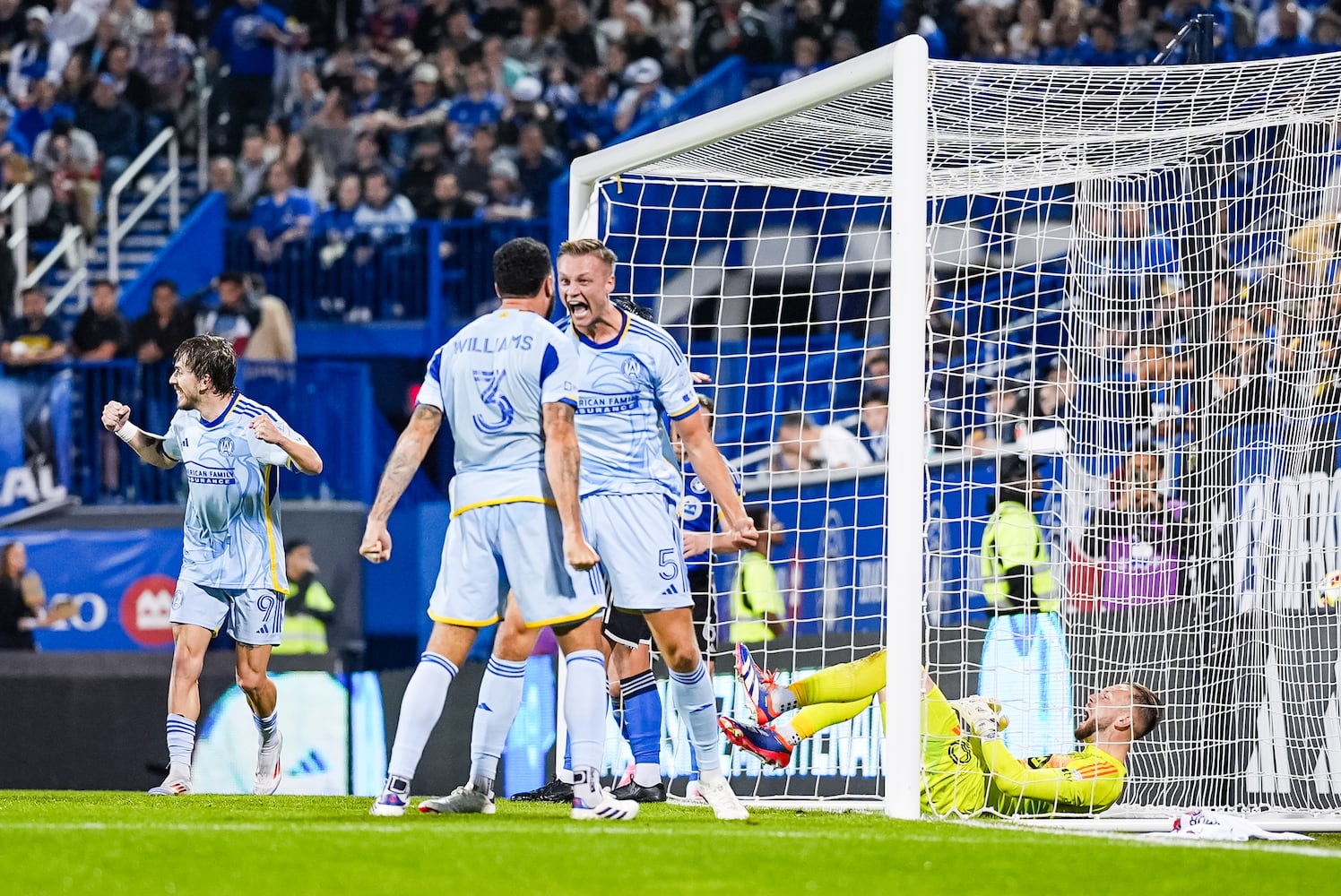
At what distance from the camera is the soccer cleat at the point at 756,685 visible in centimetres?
765

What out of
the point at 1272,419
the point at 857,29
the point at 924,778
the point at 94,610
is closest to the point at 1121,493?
the point at 1272,419

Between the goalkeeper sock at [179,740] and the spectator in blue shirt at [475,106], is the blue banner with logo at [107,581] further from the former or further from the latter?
the spectator in blue shirt at [475,106]

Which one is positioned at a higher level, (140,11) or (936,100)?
(140,11)

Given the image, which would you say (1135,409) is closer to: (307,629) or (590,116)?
(307,629)

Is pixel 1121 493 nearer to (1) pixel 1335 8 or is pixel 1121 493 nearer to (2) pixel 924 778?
(2) pixel 924 778

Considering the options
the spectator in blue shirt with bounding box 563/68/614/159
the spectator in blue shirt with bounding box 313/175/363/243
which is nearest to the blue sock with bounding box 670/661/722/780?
the spectator in blue shirt with bounding box 313/175/363/243

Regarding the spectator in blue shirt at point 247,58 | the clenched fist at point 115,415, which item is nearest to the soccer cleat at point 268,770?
the clenched fist at point 115,415

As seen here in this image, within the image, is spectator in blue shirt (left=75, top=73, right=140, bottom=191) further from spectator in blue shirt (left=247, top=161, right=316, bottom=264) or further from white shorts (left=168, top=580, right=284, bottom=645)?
white shorts (left=168, top=580, right=284, bottom=645)

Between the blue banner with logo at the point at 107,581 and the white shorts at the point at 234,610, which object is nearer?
the white shorts at the point at 234,610

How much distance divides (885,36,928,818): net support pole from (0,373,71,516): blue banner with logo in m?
9.28

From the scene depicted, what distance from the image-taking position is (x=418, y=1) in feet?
64.5

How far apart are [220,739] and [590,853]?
616 centimetres

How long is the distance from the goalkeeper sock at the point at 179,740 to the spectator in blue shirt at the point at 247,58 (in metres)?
11.1

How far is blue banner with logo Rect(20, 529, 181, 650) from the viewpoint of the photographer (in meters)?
13.5
